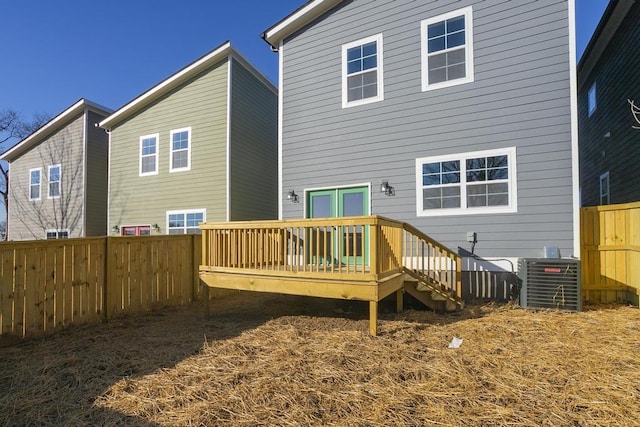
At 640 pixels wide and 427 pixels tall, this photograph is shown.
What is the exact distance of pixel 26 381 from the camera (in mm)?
3213

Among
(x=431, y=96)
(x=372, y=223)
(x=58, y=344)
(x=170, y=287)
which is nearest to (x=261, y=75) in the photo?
(x=431, y=96)

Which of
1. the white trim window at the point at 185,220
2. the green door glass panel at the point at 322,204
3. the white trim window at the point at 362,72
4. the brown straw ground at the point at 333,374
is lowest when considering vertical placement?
the brown straw ground at the point at 333,374

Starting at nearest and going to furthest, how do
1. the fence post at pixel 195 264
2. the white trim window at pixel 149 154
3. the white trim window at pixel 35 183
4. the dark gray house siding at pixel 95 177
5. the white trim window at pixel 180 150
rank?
1. the fence post at pixel 195 264
2. the white trim window at pixel 180 150
3. the white trim window at pixel 149 154
4. the dark gray house siding at pixel 95 177
5. the white trim window at pixel 35 183

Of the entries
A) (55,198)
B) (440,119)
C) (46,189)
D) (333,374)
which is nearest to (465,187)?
(440,119)

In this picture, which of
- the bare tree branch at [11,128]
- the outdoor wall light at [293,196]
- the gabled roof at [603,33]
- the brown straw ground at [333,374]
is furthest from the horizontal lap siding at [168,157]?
the bare tree branch at [11,128]

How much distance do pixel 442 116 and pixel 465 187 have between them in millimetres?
1529

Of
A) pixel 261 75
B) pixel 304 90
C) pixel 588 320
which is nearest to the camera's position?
pixel 588 320

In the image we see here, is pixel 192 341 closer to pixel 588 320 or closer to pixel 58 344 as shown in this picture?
A: pixel 58 344

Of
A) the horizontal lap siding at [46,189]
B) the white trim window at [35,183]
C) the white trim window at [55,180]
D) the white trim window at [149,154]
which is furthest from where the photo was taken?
the white trim window at [35,183]

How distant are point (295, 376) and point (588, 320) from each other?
4558 mm

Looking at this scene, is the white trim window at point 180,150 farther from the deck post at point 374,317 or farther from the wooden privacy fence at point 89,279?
the deck post at point 374,317

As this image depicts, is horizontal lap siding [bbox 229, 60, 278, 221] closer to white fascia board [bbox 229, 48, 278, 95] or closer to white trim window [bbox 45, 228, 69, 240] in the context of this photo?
white fascia board [bbox 229, 48, 278, 95]

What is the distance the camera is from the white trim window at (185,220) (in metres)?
10.1

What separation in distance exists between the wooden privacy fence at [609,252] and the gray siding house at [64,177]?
604 inches
